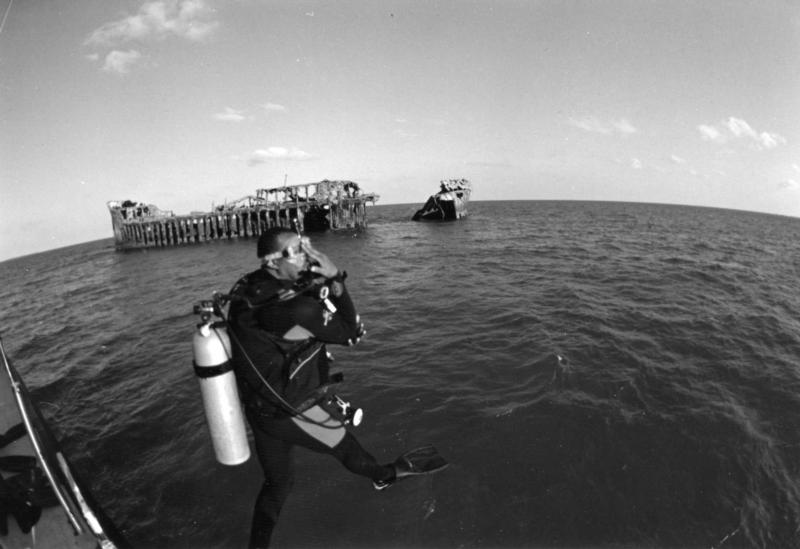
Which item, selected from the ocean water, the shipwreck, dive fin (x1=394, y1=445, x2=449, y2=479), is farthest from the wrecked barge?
dive fin (x1=394, y1=445, x2=449, y2=479)

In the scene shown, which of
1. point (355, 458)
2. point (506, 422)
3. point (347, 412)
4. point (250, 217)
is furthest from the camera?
point (250, 217)

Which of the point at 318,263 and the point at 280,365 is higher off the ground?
the point at 318,263

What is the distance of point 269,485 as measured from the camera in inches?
131

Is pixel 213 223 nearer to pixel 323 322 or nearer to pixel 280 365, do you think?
pixel 280 365

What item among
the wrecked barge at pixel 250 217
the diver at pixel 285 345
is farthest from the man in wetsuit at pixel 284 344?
the wrecked barge at pixel 250 217

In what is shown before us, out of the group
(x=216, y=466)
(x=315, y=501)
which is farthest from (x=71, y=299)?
(x=315, y=501)

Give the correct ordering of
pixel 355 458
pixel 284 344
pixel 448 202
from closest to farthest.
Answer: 1. pixel 284 344
2. pixel 355 458
3. pixel 448 202

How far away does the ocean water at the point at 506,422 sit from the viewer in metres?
3.91

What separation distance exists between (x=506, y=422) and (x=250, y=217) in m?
49.3

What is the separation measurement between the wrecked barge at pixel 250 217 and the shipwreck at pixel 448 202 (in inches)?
476

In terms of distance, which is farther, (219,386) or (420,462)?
(420,462)

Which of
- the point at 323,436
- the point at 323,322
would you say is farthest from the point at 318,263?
the point at 323,436

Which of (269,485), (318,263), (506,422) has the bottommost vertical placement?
(506,422)

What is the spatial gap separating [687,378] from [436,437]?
5.21 meters
